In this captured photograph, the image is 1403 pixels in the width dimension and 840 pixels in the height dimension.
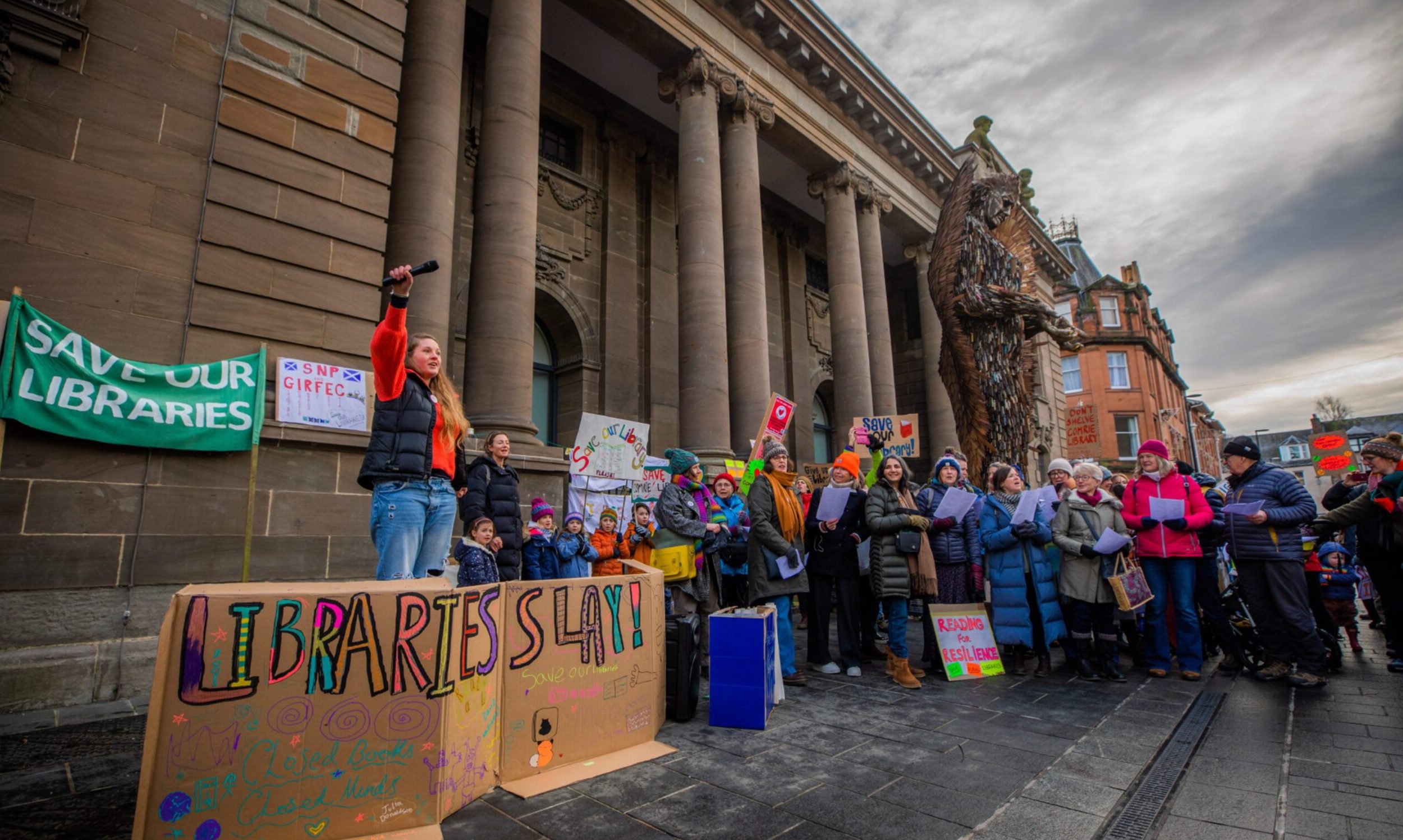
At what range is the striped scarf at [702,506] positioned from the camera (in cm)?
593

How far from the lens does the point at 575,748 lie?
3.38m

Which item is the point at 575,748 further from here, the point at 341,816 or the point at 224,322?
the point at 224,322

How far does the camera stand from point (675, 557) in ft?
18.8

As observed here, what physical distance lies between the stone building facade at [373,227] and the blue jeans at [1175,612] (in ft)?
14.2

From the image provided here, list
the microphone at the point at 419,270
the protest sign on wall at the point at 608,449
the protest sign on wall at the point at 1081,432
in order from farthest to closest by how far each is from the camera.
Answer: the protest sign on wall at the point at 1081,432
the protest sign on wall at the point at 608,449
the microphone at the point at 419,270

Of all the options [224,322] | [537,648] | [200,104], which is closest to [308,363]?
[224,322]

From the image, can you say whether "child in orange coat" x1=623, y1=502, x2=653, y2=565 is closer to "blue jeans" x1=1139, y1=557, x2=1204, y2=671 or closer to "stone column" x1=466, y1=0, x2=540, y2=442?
"stone column" x1=466, y1=0, x2=540, y2=442

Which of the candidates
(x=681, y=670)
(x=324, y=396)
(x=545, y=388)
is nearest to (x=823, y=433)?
(x=545, y=388)

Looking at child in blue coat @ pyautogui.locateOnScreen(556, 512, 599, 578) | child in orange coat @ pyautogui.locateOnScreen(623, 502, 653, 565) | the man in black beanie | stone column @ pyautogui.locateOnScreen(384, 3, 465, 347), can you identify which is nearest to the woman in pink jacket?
the man in black beanie

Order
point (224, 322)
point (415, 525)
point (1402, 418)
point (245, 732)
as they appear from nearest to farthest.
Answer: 1. point (245, 732)
2. point (415, 525)
3. point (224, 322)
4. point (1402, 418)

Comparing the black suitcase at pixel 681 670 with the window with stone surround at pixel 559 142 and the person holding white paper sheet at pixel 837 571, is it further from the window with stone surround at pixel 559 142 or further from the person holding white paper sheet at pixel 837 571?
the window with stone surround at pixel 559 142

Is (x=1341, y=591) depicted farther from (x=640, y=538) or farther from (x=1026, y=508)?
(x=640, y=538)

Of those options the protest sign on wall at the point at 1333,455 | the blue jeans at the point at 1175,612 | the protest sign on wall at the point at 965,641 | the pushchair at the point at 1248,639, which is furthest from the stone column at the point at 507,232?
the protest sign on wall at the point at 1333,455

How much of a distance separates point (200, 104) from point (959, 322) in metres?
9.06
